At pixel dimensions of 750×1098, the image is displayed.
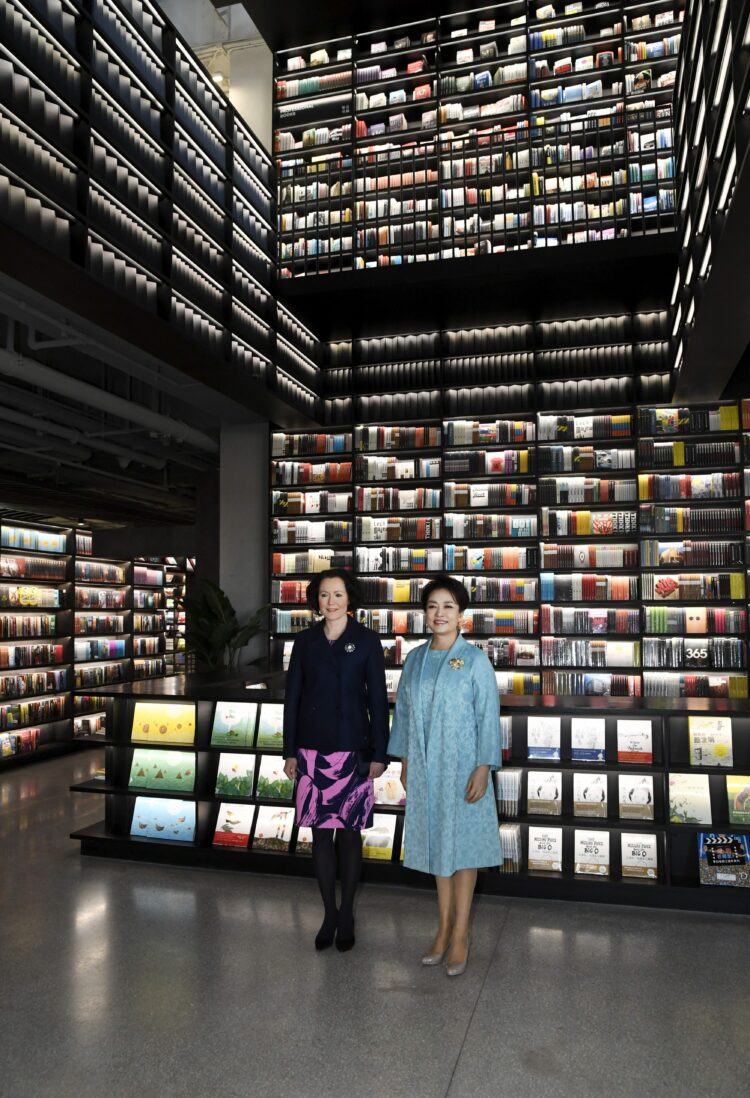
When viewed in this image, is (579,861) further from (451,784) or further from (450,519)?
(450,519)

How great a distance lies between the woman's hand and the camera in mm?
2852

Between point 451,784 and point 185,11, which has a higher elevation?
point 185,11

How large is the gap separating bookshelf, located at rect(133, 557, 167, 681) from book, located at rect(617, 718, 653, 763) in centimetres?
799

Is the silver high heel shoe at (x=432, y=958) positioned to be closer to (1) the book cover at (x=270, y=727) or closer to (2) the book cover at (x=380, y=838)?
(2) the book cover at (x=380, y=838)

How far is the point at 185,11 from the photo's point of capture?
1038cm

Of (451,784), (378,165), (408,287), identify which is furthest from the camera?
(378,165)

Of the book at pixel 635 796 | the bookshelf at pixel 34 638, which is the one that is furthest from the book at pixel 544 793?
the bookshelf at pixel 34 638

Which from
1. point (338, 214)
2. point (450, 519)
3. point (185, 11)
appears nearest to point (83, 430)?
point (338, 214)

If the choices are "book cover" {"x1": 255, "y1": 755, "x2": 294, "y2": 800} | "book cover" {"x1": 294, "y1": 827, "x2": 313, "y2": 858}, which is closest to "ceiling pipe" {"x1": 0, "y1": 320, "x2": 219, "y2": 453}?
"book cover" {"x1": 255, "y1": 755, "x2": 294, "y2": 800}

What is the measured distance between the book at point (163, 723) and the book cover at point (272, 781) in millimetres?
457

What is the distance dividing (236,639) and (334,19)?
5.31 meters

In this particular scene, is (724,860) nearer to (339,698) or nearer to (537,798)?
Answer: (537,798)

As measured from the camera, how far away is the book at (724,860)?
3531mm

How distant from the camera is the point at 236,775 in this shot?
427cm
